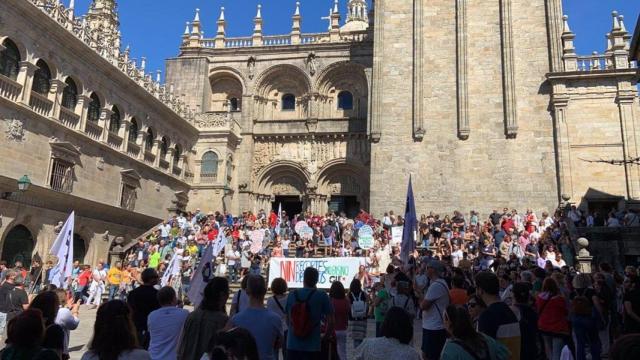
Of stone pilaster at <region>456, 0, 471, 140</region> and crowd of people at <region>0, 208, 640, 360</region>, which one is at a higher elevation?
stone pilaster at <region>456, 0, 471, 140</region>

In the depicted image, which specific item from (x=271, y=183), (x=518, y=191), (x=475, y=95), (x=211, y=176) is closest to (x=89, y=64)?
(x=211, y=176)

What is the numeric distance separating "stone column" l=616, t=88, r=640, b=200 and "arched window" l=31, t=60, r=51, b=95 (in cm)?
2656

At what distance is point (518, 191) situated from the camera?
81.1 feet

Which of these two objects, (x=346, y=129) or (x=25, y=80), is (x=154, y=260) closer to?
(x=25, y=80)

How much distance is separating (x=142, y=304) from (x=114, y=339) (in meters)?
2.15

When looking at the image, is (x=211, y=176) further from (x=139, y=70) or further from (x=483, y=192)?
(x=483, y=192)

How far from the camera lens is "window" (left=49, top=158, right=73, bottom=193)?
830 inches

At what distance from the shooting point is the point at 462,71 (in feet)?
86.6

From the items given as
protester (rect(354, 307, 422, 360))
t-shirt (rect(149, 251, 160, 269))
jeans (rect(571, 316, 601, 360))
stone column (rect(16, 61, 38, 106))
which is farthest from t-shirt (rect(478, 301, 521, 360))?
stone column (rect(16, 61, 38, 106))

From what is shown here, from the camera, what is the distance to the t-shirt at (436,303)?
6070 millimetres

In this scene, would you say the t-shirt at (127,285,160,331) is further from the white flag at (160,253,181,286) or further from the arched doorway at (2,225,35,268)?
the arched doorway at (2,225,35,268)

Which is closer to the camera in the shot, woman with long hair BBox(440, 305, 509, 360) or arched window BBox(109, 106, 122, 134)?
woman with long hair BBox(440, 305, 509, 360)

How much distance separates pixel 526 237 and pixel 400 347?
1590cm

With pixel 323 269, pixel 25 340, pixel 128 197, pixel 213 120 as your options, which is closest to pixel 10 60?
pixel 128 197
